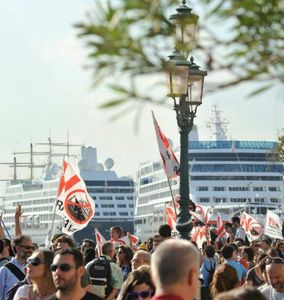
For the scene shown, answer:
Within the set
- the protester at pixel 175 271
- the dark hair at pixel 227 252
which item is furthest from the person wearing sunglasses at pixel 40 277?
the dark hair at pixel 227 252

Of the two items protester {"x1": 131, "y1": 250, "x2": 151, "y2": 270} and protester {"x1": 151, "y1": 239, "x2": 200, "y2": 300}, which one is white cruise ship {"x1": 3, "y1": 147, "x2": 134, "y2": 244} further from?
protester {"x1": 151, "y1": 239, "x2": 200, "y2": 300}

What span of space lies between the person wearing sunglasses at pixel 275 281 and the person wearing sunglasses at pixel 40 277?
220 cm

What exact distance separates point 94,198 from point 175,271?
427 ft

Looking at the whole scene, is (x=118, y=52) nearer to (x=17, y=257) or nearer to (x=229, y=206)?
(x=17, y=257)

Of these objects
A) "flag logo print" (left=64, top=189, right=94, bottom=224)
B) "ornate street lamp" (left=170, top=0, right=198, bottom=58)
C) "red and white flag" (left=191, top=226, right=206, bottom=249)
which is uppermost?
"flag logo print" (left=64, top=189, right=94, bottom=224)

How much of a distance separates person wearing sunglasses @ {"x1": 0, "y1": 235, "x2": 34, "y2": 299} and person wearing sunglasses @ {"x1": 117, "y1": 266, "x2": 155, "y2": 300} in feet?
8.56

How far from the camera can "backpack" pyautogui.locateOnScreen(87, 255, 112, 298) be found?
11695 millimetres

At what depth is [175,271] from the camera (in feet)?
15.4

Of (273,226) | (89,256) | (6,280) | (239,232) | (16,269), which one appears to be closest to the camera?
(6,280)

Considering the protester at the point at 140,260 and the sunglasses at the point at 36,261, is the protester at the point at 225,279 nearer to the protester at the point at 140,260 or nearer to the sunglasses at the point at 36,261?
the protester at the point at 140,260

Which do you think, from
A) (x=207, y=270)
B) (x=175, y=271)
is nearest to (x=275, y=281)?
(x=207, y=270)

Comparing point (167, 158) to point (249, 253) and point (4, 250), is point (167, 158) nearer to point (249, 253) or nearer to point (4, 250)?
point (249, 253)

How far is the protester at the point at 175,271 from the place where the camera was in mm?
4551

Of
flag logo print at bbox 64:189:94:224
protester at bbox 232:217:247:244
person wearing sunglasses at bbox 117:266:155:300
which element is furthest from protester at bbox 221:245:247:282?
protester at bbox 232:217:247:244
